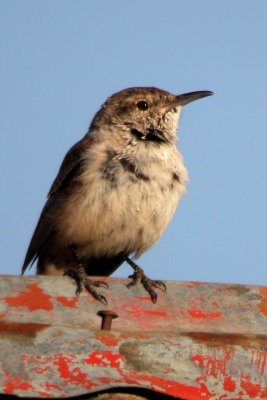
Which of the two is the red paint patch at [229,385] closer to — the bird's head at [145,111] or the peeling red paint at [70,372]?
the peeling red paint at [70,372]

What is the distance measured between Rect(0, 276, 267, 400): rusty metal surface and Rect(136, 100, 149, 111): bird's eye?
367 centimetres

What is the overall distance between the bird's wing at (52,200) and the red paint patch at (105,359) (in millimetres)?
3550

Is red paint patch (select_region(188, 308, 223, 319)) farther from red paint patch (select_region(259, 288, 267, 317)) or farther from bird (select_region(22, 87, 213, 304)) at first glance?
bird (select_region(22, 87, 213, 304))

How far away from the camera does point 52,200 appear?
7.95 metres

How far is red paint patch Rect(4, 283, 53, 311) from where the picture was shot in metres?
4.71

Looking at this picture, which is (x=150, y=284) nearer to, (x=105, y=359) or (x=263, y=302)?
(x=263, y=302)

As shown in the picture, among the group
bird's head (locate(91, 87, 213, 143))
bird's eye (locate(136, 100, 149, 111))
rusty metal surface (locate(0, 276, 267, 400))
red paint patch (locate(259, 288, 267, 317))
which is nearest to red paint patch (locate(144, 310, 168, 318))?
rusty metal surface (locate(0, 276, 267, 400))

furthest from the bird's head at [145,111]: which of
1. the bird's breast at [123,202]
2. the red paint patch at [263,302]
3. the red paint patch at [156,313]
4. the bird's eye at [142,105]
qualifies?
the red paint patch at [156,313]

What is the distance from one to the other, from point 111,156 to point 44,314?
2779 millimetres

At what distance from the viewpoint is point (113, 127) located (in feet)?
26.5

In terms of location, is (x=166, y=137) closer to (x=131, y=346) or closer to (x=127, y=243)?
(x=127, y=243)

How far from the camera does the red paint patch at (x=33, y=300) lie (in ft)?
15.4

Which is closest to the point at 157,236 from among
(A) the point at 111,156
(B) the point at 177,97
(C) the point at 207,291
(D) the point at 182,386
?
(A) the point at 111,156

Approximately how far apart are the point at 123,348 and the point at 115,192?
115 inches
